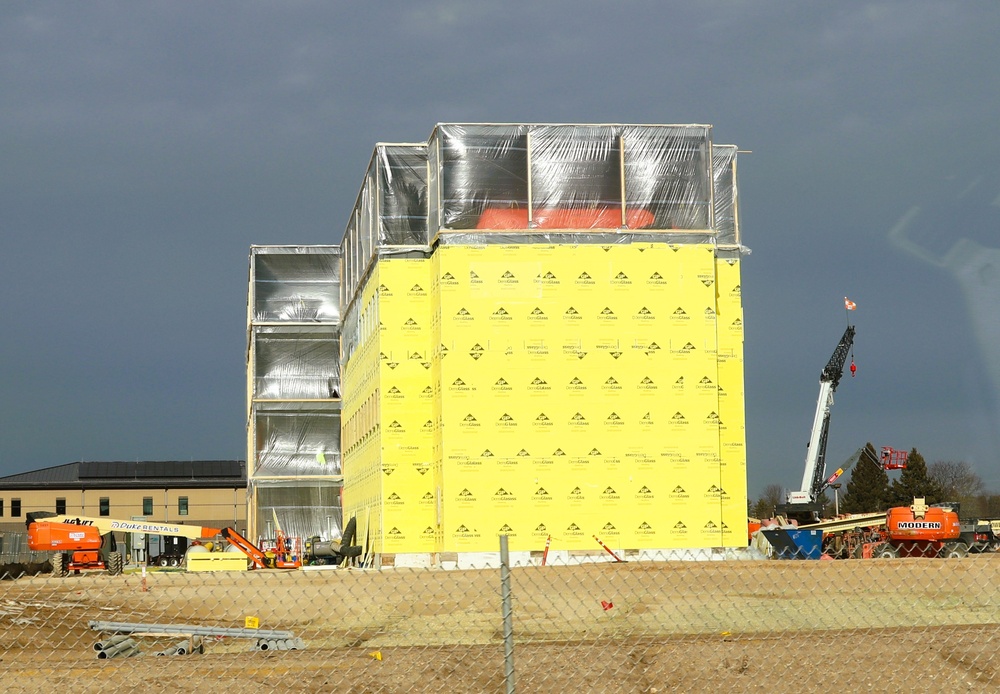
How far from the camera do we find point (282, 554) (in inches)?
1853

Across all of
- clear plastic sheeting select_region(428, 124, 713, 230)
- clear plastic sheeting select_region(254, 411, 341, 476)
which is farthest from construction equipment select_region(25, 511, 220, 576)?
clear plastic sheeting select_region(428, 124, 713, 230)

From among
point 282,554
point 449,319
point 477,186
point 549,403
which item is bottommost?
point 282,554

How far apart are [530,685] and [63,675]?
4.56 metres

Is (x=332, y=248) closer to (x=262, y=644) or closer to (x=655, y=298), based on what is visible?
(x=655, y=298)

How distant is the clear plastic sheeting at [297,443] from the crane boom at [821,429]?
29.6 metres

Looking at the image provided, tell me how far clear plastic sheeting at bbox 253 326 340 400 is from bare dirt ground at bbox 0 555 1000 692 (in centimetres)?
3406

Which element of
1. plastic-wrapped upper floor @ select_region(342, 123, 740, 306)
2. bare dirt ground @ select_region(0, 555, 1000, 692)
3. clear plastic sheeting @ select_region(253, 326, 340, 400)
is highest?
plastic-wrapped upper floor @ select_region(342, 123, 740, 306)

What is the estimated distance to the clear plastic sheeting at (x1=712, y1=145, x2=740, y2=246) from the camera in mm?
40156

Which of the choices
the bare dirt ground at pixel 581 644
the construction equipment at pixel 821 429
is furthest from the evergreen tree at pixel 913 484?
the bare dirt ground at pixel 581 644

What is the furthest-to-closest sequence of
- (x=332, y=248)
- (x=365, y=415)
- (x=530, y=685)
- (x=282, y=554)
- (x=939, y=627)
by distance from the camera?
(x=332, y=248), (x=282, y=554), (x=365, y=415), (x=939, y=627), (x=530, y=685)

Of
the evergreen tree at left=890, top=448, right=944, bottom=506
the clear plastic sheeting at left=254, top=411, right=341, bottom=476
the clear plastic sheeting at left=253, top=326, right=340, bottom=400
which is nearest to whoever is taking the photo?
the clear plastic sheeting at left=254, top=411, right=341, bottom=476

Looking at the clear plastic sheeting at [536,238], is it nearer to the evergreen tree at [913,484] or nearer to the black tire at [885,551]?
the black tire at [885,551]

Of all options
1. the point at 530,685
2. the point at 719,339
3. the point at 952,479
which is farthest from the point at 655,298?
the point at 952,479

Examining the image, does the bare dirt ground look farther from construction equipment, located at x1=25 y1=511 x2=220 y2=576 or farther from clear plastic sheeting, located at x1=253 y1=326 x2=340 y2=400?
clear plastic sheeting, located at x1=253 y1=326 x2=340 y2=400
